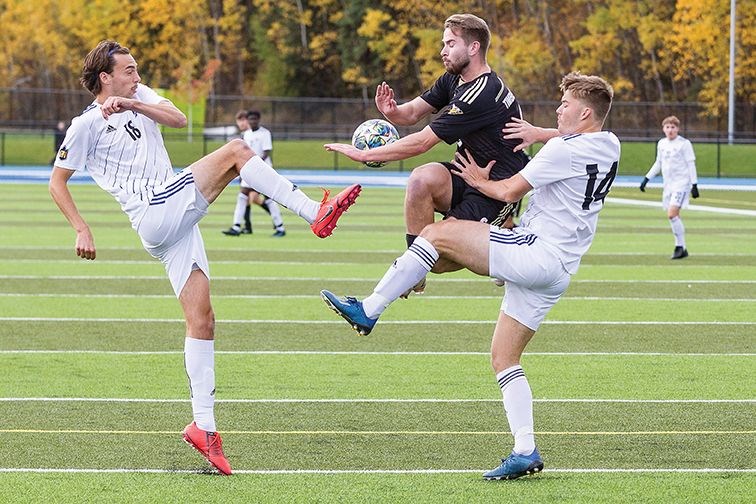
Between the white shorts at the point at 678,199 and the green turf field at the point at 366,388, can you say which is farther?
the white shorts at the point at 678,199

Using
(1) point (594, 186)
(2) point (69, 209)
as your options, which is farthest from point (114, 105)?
(1) point (594, 186)

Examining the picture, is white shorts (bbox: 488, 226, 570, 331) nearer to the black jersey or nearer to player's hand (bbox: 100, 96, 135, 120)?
the black jersey

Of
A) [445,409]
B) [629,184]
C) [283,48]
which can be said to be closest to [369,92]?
[283,48]

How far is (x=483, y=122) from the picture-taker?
8.33m

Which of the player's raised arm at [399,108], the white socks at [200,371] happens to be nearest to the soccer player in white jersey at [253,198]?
the player's raised arm at [399,108]

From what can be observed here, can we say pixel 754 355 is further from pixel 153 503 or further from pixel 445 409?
pixel 153 503

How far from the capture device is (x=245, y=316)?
48.4ft

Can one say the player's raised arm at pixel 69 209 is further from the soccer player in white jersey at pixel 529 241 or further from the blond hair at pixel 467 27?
the blond hair at pixel 467 27

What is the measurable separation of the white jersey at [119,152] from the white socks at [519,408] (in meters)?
2.31

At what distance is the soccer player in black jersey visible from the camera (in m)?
8.27

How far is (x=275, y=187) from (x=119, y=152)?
941mm

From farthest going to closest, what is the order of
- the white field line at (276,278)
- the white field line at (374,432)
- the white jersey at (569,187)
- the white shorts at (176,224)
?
the white field line at (276,278), the white field line at (374,432), the white shorts at (176,224), the white jersey at (569,187)

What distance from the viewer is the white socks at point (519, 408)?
7746 mm

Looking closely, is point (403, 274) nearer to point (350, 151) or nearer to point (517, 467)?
point (350, 151)
